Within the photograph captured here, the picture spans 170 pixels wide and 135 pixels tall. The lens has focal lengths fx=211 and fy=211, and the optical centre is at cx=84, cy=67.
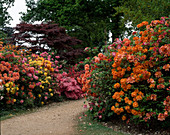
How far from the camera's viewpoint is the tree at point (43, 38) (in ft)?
33.1

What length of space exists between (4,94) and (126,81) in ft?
11.4

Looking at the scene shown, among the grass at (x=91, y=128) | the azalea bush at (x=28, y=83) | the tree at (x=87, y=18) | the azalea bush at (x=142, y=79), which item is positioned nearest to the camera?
the azalea bush at (x=142, y=79)

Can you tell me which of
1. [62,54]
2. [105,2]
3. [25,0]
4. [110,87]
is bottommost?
[110,87]

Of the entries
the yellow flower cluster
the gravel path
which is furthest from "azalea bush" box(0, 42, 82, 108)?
the gravel path

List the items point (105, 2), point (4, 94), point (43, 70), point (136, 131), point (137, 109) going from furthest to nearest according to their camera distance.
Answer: point (105, 2) → point (43, 70) → point (4, 94) → point (136, 131) → point (137, 109)

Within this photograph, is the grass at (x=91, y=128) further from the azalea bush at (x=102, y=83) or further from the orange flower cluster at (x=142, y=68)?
the orange flower cluster at (x=142, y=68)

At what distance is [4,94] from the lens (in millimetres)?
5770

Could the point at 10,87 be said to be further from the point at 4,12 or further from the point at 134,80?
the point at 4,12

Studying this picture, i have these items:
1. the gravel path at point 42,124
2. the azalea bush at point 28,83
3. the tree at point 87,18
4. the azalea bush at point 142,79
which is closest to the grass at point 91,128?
the gravel path at point 42,124

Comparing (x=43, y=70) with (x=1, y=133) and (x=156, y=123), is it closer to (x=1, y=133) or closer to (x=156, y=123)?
(x=1, y=133)

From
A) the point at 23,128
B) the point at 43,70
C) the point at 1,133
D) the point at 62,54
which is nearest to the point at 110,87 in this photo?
the point at 23,128

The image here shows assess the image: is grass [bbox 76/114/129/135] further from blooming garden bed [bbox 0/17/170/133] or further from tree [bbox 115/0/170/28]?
tree [bbox 115/0/170/28]

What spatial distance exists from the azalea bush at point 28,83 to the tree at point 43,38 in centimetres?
148

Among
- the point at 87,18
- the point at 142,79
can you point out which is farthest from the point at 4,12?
the point at 142,79
